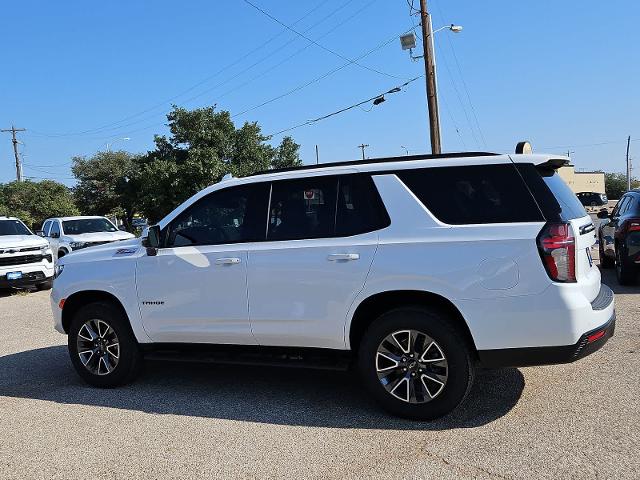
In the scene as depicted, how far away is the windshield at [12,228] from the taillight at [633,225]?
1331cm

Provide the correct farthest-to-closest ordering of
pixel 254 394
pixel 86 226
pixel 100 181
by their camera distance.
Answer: pixel 100 181, pixel 86 226, pixel 254 394

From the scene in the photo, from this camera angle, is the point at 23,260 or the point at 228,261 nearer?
the point at 228,261

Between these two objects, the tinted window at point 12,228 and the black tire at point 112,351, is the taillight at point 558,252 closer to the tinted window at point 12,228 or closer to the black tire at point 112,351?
the black tire at point 112,351

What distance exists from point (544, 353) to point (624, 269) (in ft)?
20.3

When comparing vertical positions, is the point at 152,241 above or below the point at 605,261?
above

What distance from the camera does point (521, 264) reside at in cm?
405

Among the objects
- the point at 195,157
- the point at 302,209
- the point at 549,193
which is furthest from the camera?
the point at 195,157

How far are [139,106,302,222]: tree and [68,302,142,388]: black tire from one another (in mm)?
22954

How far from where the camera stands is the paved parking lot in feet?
12.2

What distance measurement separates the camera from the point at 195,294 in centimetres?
510

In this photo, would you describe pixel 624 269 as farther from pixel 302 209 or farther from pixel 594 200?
pixel 594 200

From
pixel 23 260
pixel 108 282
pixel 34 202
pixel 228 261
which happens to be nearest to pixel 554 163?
pixel 228 261

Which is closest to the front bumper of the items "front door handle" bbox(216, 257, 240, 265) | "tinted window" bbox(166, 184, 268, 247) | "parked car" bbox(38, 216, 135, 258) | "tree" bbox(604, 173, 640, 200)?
"parked car" bbox(38, 216, 135, 258)

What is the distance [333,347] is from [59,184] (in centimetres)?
4173
